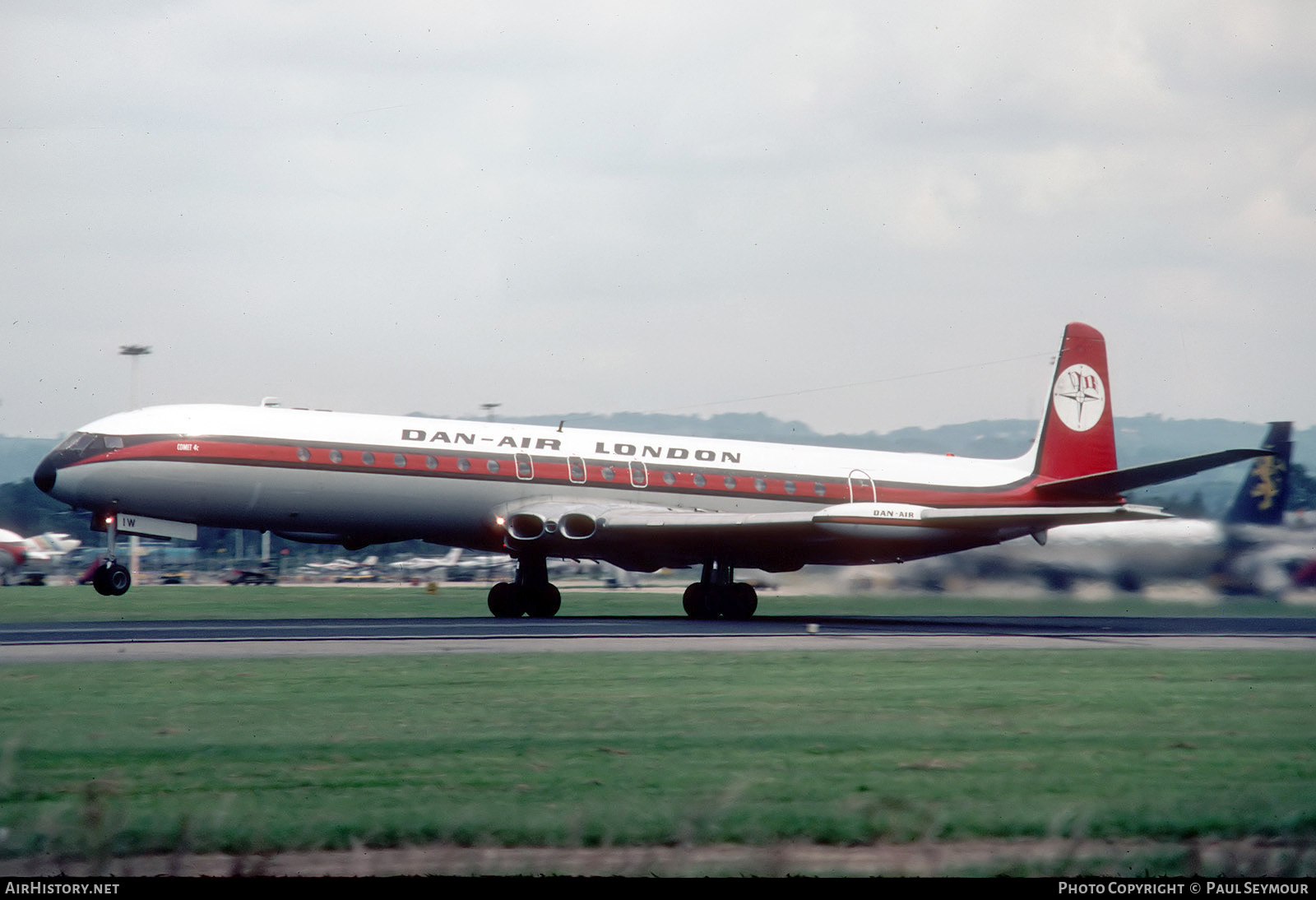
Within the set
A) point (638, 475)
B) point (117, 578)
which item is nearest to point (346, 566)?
point (638, 475)

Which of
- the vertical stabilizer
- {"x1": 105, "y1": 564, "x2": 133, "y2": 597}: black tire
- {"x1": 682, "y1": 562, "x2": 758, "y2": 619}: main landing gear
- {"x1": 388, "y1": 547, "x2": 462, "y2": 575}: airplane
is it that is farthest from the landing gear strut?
{"x1": 388, "y1": 547, "x2": 462, "y2": 575}: airplane

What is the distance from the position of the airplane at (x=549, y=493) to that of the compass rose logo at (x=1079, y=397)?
2.42 meters

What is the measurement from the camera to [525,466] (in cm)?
2678

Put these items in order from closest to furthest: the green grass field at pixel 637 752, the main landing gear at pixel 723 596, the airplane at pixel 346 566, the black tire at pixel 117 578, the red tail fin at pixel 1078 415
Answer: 1. the green grass field at pixel 637 752
2. the black tire at pixel 117 578
3. the main landing gear at pixel 723 596
4. the red tail fin at pixel 1078 415
5. the airplane at pixel 346 566

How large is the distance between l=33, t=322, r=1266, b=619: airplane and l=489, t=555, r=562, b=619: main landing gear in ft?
0.12

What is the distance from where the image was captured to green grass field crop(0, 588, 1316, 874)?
7.30m

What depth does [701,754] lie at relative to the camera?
9.70 m

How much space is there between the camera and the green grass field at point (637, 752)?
7.30 m

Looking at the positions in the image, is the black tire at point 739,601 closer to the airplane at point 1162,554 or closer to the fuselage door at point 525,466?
the airplane at point 1162,554

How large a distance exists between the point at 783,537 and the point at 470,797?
1902 centimetres

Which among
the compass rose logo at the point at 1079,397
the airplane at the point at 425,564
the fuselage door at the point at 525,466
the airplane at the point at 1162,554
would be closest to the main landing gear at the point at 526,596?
the fuselage door at the point at 525,466

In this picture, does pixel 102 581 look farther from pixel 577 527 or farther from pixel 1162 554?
pixel 1162 554

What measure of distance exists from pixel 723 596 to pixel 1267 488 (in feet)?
41.6

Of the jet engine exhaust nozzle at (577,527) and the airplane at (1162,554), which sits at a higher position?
the jet engine exhaust nozzle at (577,527)
